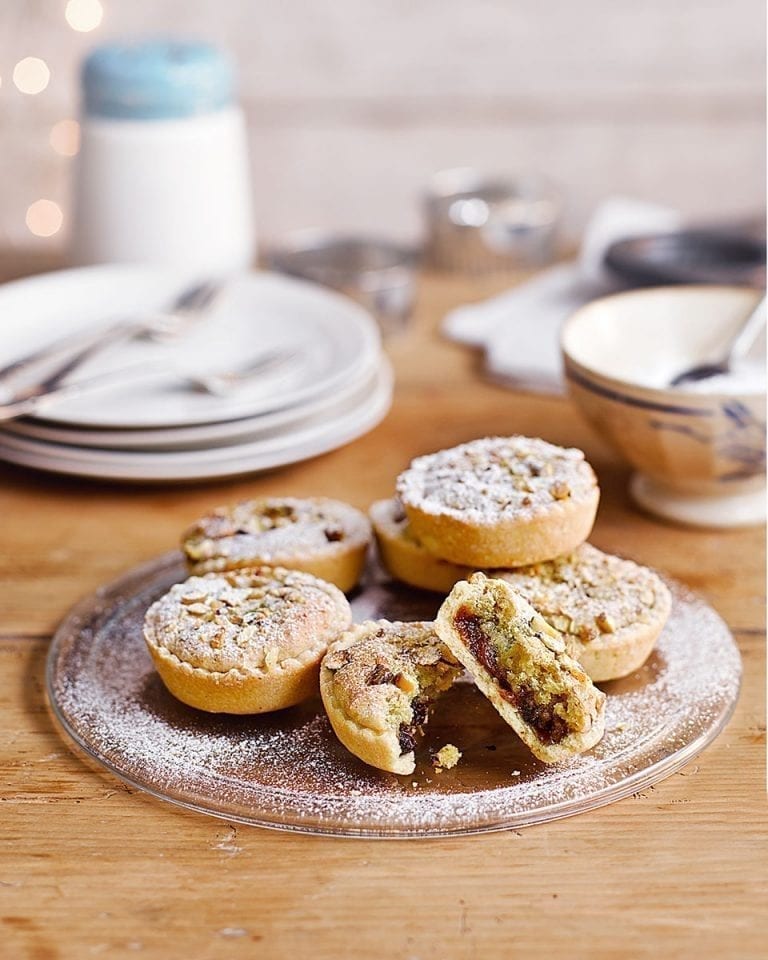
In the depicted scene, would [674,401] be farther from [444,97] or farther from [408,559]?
[444,97]

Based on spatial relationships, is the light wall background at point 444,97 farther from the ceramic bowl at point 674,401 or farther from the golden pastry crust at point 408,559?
the golden pastry crust at point 408,559

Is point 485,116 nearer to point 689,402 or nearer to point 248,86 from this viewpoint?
point 248,86

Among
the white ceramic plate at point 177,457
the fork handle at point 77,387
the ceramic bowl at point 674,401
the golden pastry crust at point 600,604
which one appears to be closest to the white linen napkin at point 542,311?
the ceramic bowl at point 674,401

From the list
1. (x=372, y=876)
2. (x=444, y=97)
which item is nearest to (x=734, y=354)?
(x=372, y=876)

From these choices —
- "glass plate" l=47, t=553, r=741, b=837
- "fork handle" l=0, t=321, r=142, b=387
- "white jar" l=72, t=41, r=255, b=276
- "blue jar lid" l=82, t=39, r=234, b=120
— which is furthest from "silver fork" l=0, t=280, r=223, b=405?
"glass plate" l=47, t=553, r=741, b=837

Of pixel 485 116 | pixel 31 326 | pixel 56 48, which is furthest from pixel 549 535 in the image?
pixel 56 48
